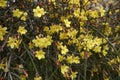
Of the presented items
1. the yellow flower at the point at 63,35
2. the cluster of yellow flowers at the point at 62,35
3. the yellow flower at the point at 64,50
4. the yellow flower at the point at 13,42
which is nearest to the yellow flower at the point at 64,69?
the cluster of yellow flowers at the point at 62,35

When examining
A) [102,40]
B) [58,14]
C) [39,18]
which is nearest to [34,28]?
[39,18]

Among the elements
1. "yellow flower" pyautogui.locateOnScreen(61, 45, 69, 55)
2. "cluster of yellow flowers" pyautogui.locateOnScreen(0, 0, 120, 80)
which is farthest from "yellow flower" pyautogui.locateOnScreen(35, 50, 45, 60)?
"yellow flower" pyautogui.locateOnScreen(61, 45, 69, 55)

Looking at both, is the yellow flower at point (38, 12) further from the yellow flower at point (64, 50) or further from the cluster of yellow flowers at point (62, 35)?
the yellow flower at point (64, 50)

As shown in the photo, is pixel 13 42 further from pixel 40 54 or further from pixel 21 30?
pixel 40 54

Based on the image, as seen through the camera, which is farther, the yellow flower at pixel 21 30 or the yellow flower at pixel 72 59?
the yellow flower at pixel 72 59

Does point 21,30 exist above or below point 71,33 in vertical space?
above

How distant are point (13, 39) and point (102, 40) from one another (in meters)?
0.90

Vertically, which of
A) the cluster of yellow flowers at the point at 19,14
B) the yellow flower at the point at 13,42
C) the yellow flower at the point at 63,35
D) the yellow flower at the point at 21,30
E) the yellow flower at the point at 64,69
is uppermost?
the cluster of yellow flowers at the point at 19,14

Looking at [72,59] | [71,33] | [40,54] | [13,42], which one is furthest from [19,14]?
[72,59]

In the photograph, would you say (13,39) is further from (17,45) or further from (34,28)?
(34,28)

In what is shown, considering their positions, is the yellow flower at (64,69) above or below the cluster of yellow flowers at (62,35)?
below

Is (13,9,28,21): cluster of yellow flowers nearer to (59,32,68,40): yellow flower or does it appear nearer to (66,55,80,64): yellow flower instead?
(59,32,68,40): yellow flower

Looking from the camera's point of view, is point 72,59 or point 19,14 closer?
point 19,14

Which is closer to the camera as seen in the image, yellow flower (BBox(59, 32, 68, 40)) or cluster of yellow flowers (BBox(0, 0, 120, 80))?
cluster of yellow flowers (BBox(0, 0, 120, 80))
